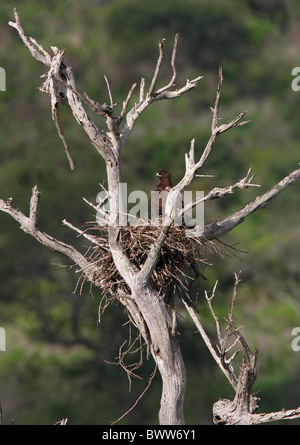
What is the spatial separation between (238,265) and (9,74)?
11490 millimetres

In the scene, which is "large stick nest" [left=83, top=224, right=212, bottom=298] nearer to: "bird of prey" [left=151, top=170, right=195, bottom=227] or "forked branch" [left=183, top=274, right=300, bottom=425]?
"bird of prey" [left=151, top=170, right=195, bottom=227]

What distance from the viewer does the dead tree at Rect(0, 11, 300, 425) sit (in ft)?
22.0

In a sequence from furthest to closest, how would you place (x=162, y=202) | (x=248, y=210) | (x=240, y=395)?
(x=162, y=202), (x=248, y=210), (x=240, y=395)

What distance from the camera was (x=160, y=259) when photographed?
23.2ft

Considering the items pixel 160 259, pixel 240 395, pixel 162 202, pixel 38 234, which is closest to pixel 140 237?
pixel 160 259

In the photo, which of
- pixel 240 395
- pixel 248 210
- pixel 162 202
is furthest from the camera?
pixel 162 202

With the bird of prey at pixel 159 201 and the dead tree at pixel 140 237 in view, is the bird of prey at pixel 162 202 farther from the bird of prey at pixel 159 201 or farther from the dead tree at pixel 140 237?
the dead tree at pixel 140 237

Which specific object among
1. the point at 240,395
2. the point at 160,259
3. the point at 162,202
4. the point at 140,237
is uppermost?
the point at 162,202

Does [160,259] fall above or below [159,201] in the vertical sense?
below

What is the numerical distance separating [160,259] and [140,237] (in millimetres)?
216

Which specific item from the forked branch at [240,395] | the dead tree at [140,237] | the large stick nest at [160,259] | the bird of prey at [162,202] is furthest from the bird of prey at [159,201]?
the forked branch at [240,395]

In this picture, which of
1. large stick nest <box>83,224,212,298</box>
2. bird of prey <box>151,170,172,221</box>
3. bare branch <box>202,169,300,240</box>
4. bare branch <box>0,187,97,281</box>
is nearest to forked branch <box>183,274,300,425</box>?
large stick nest <box>83,224,212,298</box>

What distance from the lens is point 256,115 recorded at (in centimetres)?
3303

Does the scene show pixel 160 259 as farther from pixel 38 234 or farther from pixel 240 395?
pixel 240 395
